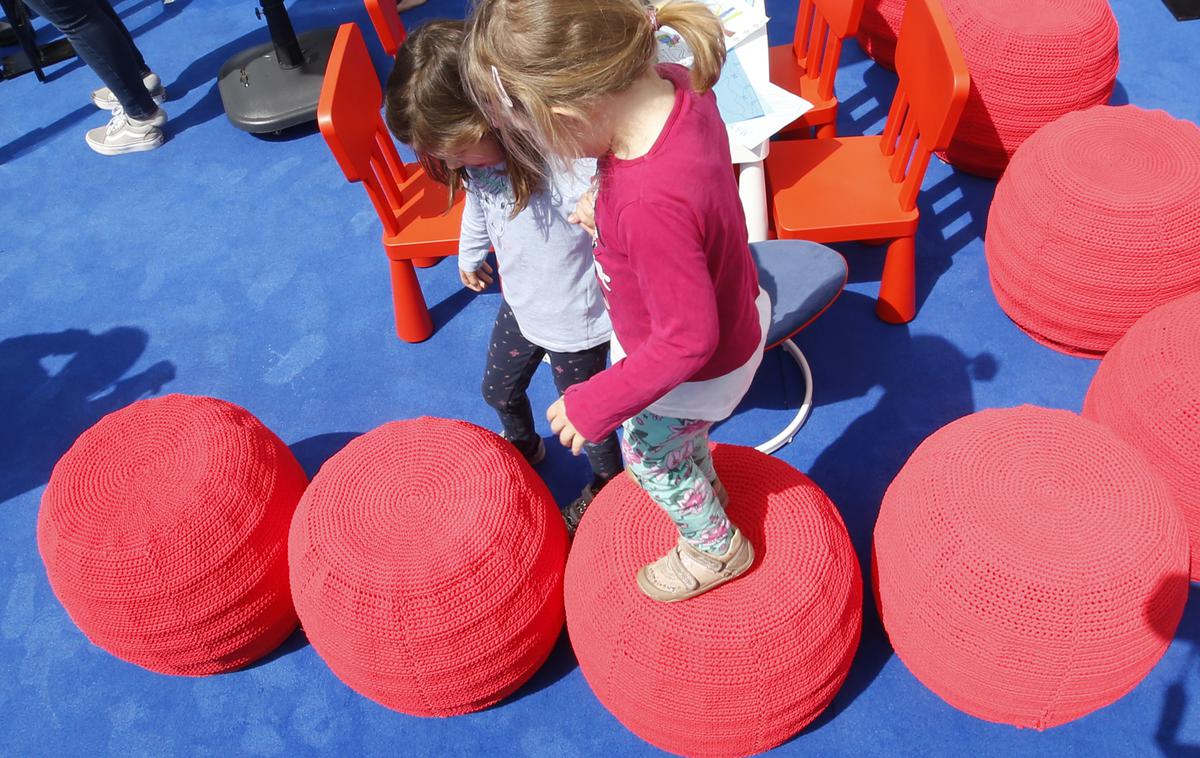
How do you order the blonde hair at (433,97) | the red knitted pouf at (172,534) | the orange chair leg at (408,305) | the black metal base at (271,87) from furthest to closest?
the black metal base at (271,87), the orange chair leg at (408,305), the red knitted pouf at (172,534), the blonde hair at (433,97)

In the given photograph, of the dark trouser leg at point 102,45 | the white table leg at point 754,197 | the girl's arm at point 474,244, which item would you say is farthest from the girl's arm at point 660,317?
the dark trouser leg at point 102,45

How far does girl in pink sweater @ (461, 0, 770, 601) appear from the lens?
106cm

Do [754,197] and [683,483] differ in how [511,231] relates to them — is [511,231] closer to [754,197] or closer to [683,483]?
[683,483]

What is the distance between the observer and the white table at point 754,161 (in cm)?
233

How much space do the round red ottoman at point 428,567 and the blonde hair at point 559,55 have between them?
0.85 meters

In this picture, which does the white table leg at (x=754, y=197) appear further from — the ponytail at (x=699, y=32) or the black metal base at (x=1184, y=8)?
the black metal base at (x=1184, y=8)

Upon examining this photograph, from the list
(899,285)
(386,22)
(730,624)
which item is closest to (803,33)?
(899,285)

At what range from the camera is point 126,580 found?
1.76 metres

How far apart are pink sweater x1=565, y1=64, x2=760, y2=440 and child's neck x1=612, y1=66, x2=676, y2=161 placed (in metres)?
0.02

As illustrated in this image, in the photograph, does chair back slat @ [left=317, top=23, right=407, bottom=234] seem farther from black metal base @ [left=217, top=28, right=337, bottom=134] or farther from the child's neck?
the child's neck

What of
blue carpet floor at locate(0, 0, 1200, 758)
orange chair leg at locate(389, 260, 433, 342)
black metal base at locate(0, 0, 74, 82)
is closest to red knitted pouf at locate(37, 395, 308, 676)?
blue carpet floor at locate(0, 0, 1200, 758)

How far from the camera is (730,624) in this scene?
5.28ft

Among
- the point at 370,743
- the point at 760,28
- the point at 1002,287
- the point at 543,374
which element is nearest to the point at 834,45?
the point at 760,28

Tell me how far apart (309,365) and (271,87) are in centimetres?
142
